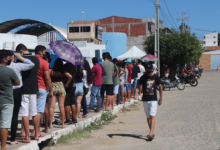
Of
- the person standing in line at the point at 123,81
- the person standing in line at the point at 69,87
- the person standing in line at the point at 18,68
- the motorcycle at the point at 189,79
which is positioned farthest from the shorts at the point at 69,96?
the motorcycle at the point at 189,79

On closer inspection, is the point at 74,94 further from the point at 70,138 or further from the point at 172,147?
the point at 172,147

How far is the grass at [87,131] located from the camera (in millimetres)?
7953

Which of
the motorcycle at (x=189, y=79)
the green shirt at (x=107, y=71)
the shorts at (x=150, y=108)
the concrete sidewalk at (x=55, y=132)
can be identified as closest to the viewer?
the concrete sidewalk at (x=55, y=132)

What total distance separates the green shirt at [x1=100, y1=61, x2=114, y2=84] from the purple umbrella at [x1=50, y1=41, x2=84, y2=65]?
10.4 feet

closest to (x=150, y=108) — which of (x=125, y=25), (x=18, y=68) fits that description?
(x=18, y=68)

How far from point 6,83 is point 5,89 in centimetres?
11

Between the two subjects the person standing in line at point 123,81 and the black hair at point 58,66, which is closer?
the black hair at point 58,66

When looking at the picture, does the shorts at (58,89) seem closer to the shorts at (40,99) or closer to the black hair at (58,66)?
the black hair at (58,66)

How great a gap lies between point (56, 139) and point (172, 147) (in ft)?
8.14

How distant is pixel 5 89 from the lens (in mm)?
5781

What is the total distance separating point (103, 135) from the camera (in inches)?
345

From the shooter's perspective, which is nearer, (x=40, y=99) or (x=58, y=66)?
(x=40, y=99)

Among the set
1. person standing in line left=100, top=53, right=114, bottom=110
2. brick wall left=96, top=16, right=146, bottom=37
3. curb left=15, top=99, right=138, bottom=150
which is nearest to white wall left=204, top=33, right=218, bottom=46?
brick wall left=96, top=16, right=146, bottom=37

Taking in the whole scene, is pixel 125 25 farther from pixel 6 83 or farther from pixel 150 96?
pixel 6 83
